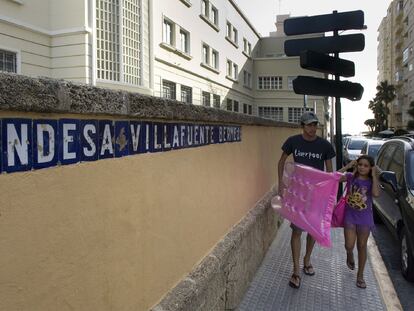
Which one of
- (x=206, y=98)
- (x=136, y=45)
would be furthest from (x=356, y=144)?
(x=136, y=45)

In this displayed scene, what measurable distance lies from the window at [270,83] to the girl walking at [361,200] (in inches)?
1431

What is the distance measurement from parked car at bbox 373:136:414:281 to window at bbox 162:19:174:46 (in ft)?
46.1

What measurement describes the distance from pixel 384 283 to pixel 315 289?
34.6 inches

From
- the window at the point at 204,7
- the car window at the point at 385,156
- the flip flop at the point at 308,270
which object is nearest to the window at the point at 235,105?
the window at the point at 204,7

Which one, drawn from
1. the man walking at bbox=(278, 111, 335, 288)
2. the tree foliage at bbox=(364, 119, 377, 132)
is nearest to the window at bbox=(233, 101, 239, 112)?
the man walking at bbox=(278, 111, 335, 288)

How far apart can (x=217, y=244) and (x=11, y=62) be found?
30.3 ft

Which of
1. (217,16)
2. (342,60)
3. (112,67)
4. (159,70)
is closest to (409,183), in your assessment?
(342,60)

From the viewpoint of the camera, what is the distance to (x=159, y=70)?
17.6 m

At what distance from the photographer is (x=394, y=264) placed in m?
5.87

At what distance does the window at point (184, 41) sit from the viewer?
20909 millimetres

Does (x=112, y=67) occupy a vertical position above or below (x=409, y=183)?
above

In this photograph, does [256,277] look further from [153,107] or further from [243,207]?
[153,107]

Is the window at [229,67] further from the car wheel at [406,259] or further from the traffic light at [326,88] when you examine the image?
the car wheel at [406,259]

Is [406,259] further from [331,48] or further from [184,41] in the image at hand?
[184,41]
